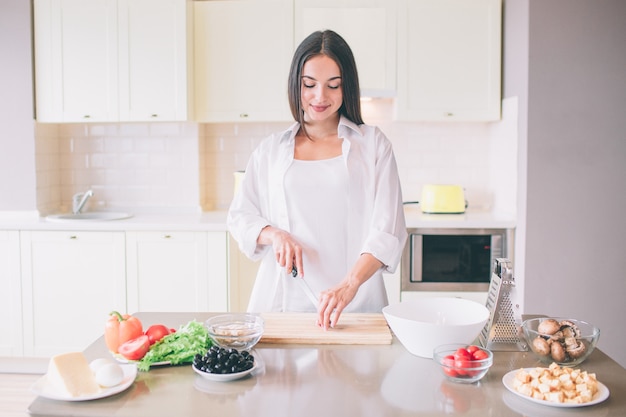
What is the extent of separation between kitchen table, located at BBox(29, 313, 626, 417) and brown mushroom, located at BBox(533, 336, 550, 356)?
5 centimetres

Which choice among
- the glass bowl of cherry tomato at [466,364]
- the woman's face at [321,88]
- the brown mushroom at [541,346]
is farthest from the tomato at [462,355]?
the woman's face at [321,88]

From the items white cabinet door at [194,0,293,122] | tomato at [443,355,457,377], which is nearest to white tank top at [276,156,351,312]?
tomato at [443,355,457,377]

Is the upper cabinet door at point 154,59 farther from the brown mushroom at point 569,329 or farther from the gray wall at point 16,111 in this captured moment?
the brown mushroom at point 569,329

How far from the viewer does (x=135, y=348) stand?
5.92ft

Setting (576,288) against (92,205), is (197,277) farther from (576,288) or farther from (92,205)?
(576,288)

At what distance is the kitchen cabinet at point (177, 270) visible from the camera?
4199 mm

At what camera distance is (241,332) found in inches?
73.2

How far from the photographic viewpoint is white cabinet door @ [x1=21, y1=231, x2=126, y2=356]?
168 inches

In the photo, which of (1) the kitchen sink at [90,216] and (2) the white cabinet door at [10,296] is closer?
(2) the white cabinet door at [10,296]

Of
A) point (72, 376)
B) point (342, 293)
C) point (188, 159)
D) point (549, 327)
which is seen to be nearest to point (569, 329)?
point (549, 327)

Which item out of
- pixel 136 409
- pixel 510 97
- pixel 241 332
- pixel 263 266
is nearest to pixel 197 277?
pixel 263 266

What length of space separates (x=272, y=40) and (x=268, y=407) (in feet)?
10.7

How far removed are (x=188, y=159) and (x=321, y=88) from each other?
269cm

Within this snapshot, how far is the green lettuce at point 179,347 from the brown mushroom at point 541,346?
856mm
